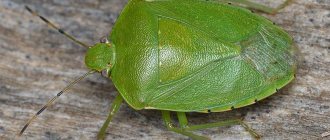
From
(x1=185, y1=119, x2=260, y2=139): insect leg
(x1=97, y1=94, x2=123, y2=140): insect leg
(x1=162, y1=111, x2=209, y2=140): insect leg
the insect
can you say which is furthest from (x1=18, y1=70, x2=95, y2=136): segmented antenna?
(x1=185, y1=119, x2=260, y2=139): insect leg

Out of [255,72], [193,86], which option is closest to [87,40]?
[193,86]

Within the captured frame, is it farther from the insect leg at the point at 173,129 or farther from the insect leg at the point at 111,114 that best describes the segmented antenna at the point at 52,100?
the insect leg at the point at 173,129

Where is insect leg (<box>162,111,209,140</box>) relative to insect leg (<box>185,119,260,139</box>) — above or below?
below

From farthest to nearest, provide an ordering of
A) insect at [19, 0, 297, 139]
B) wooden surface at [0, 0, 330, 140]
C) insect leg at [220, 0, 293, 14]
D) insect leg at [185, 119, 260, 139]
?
insect leg at [220, 0, 293, 14] < wooden surface at [0, 0, 330, 140] < insect leg at [185, 119, 260, 139] < insect at [19, 0, 297, 139]

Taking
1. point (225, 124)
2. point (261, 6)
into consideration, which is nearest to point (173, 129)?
point (225, 124)

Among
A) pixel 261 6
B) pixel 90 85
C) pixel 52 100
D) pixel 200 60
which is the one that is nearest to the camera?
pixel 200 60

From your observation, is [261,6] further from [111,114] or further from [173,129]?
[111,114]

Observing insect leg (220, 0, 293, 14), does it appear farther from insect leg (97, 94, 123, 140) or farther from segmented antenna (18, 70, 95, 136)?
segmented antenna (18, 70, 95, 136)
